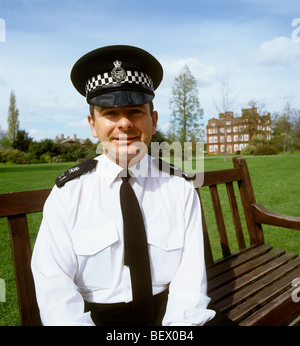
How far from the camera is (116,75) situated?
1.55 m

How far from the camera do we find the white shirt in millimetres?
1418

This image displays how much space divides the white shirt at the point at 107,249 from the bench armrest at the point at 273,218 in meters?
1.40

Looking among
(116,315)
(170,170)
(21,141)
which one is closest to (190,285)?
(116,315)

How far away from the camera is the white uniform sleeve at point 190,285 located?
1494 millimetres

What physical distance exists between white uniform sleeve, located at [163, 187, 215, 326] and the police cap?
707 mm

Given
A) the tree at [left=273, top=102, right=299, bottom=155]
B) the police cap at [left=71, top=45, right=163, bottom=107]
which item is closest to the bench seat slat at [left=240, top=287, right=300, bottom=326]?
the police cap at [left=71, top=45, right=163, bottom=107]

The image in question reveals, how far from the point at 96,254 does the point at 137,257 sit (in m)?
0.24

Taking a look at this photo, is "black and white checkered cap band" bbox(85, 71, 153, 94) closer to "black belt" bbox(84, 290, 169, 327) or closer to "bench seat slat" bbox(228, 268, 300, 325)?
"black belt" bbox(84, 290, 169, 327)

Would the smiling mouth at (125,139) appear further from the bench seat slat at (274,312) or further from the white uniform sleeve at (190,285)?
the bench seat slat at (274,312)

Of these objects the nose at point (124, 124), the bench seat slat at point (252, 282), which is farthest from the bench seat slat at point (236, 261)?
the nose at point (124, 124)

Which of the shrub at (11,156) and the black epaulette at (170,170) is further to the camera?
the shrub at (11,156)

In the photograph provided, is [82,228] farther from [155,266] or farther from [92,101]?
[92,101]

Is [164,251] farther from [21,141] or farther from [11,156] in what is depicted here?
[21,141]

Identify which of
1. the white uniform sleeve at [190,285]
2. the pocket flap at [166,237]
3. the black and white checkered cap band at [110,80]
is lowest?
the white uniform sleeve at [190,285]
